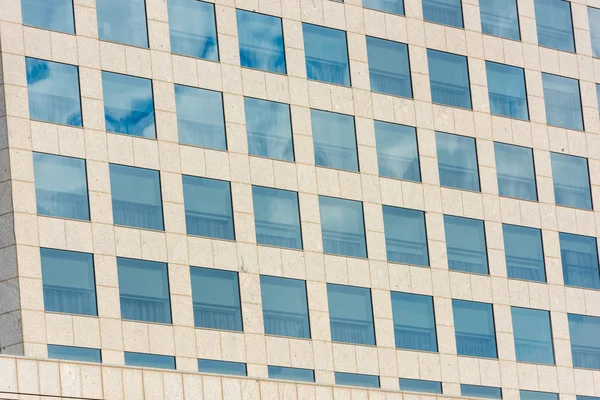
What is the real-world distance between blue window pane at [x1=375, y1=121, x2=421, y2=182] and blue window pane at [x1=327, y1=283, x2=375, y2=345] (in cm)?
419

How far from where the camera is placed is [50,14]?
169 feet

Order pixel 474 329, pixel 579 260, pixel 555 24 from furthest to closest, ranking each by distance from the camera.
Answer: pixel 555 24 → pixel 579 260 → pixel 474 329

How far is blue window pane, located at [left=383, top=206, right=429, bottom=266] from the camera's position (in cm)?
5706

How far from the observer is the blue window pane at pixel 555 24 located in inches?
2495

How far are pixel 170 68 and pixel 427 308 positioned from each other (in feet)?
36.7

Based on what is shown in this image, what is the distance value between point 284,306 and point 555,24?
16467mm

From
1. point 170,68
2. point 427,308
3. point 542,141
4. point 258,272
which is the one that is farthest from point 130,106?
point 542,141

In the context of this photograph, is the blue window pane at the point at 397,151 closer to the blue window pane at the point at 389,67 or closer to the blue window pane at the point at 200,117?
the blue window pane at the point at 389,67

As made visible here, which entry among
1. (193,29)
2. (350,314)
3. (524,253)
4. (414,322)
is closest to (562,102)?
(524,253)

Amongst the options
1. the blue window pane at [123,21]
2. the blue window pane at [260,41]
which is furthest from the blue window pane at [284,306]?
the blue window pane at [123,21]

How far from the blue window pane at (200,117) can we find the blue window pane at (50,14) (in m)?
3.89

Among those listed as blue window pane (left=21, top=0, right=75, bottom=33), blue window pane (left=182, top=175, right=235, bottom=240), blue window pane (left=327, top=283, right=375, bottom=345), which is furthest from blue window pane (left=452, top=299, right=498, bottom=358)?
blue window pane (left=21, top=0, right=75, bottom=33)

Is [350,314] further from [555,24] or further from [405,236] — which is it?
[555,24]

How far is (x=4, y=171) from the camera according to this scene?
163 ft
